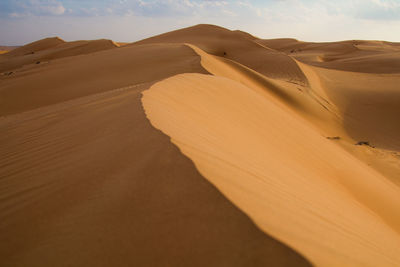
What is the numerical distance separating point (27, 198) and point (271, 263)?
1.70 m

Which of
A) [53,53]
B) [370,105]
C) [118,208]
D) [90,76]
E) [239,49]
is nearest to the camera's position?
[118,208]

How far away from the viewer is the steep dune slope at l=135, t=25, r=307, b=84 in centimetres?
1452

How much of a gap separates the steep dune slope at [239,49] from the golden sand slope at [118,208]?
37.4 feet

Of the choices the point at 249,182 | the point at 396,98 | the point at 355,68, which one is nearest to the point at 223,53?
the point at 355,68

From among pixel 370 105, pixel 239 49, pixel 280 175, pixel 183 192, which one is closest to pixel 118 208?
pixel 183 192

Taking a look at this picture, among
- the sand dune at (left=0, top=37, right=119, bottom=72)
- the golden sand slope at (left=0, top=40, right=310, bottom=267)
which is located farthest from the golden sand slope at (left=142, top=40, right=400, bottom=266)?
the sand dune at (left=0, top=37, right=119, bottom=72)

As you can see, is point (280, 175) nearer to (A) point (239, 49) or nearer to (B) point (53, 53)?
(A) point (239, 49)

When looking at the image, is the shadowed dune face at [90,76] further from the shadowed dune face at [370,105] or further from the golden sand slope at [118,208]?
the shadowed dune face at [370,105]

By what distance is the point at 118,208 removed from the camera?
162 cm

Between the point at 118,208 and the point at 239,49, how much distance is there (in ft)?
66.0

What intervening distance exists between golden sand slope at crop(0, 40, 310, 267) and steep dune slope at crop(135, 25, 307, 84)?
11.4m

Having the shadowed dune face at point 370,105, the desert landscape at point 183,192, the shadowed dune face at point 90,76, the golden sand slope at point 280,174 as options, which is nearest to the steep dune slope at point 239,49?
the shadowed dune face at point 370,105

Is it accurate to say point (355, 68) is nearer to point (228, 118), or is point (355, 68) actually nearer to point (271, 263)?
point (228, 118)

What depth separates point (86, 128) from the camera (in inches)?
121
